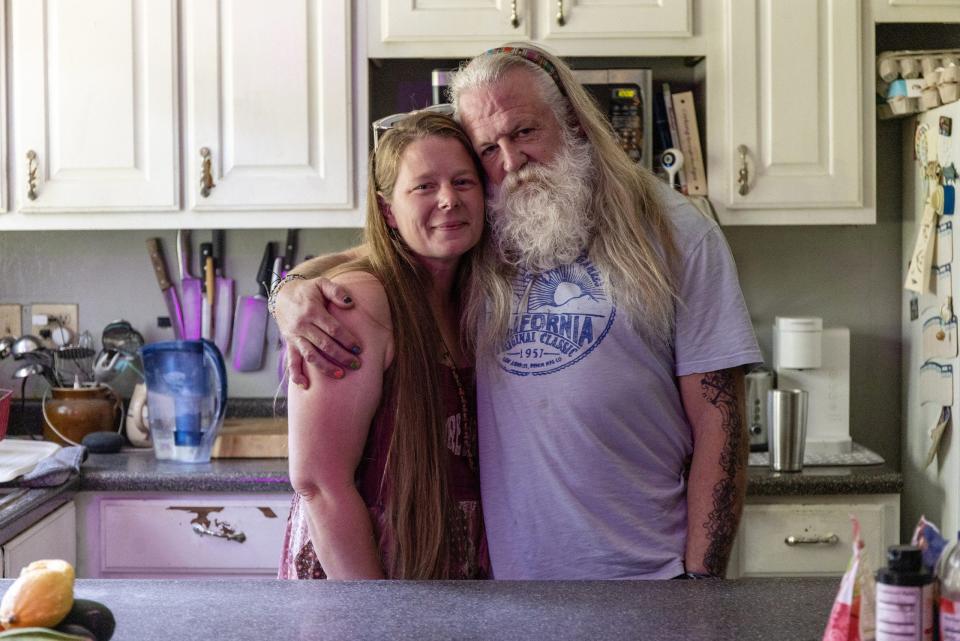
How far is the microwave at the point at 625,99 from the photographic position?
2768mm

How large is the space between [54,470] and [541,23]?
1558mm

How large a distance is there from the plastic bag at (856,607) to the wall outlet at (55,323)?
2682 mm

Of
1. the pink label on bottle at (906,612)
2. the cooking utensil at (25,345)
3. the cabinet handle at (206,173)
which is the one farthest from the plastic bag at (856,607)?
the cooking utensil at (25,345)

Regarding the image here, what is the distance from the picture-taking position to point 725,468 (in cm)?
168

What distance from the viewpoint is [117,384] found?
316cm

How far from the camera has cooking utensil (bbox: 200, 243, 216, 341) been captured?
122 inches

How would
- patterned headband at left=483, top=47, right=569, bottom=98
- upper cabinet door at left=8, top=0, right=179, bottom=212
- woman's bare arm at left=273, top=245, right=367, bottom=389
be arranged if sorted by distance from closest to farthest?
woman's bare arm at left=273, top=245, right=367, bottom=389, patterned headband at left=483, top=47, right=569, bottom=98, upper cabinet door at left=8, top=0, right=179, bottom=212

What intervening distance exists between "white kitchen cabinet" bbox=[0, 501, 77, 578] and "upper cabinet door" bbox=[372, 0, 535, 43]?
1.40m

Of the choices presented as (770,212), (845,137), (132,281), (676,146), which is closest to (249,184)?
(132,281)

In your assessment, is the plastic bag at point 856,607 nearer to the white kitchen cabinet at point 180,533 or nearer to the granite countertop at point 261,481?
the granite countertop at point 261,481

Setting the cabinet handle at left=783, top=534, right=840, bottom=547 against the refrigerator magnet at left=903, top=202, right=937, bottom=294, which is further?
the refrigerator magnet at left=903, top=202, right=937, bottom=294

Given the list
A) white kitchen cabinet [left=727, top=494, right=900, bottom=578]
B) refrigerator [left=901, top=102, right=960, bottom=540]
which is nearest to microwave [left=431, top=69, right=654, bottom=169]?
refrigerator [left=901, top=102, right=960, bottom=540]

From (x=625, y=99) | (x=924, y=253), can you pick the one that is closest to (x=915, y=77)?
(x=924, y=253)

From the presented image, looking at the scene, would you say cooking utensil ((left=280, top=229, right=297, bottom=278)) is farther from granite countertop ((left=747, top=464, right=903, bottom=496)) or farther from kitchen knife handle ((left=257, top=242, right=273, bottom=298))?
granite countertop ((left=747, top=464, right=903, bottom=496))
